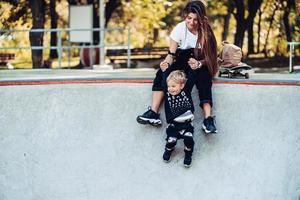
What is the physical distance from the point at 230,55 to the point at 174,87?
166cm

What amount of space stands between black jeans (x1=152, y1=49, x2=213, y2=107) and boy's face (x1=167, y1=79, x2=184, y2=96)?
0.36 metres

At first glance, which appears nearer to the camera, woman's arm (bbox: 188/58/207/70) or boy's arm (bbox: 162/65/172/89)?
woman's arm (bbox: 188/58/207/70)

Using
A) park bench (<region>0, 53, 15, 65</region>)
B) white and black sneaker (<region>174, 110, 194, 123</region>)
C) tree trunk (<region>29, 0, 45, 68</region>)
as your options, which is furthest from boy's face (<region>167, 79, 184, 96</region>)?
park bench (<region>0, 53, 15, 65</region>)

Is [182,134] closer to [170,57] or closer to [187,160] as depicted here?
[187,160]

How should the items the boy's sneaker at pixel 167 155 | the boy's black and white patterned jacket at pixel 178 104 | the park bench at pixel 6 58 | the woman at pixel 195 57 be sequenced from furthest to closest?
the park bench at pixel 6 58, the woman at pixel 195 57, the boy's sneaker at pixel 167 155, the boy's black and white patterned jacket at pixel 178 104

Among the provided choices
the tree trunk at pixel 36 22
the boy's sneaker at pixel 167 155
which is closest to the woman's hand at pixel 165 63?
the boy's sneaker at pixel 167 155

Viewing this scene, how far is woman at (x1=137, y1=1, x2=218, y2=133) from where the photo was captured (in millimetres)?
8008

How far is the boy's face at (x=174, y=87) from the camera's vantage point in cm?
774

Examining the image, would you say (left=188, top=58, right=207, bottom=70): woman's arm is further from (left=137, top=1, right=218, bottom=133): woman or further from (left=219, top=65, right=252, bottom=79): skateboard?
(left=219, top=65, right=252, bottom=79): skateboard

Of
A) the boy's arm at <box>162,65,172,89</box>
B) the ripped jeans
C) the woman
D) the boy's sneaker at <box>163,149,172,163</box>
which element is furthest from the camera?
the boy's arm at <box>162,65,172,89</box>

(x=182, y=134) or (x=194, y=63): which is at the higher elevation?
(x=194, y=63)

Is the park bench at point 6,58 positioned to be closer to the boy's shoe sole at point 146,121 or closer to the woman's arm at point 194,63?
the boy's shoe sole at point 146,121

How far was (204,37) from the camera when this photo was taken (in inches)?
319

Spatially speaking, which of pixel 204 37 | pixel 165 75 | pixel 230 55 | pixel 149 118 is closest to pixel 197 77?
pixel 165 75
